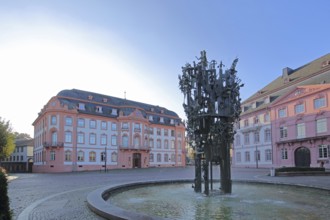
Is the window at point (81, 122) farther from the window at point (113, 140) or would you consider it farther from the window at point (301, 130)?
the window at point (301, 130)

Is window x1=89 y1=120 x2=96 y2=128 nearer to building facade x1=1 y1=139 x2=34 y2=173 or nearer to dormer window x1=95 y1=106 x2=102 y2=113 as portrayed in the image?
dormer window x1=95 y1=106 x2=102 y2=113

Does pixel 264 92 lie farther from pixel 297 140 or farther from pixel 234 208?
pixel 234 208

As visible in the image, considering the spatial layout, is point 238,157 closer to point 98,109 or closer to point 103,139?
point 103,139

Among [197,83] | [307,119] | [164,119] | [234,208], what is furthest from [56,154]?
[234,208]

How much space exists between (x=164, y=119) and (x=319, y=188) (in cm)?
6390

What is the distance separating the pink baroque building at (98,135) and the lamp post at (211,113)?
39.3 meters

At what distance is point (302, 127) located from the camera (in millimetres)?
46344

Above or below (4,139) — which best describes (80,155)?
below

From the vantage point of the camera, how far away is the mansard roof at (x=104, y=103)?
2295 inches

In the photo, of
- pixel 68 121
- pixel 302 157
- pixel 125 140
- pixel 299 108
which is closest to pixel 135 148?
pixel 125 140

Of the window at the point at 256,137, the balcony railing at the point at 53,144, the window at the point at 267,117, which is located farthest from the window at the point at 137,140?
the window at the point at 267,117

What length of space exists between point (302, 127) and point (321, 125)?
3744 mm

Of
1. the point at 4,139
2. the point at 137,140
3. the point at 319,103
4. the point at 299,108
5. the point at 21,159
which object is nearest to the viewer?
the point at 4,139

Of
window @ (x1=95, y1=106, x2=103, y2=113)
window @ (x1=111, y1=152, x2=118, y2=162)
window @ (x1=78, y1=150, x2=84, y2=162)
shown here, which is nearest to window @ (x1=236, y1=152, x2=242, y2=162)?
window @ (x1=111, y1=152, x2=118, y2=162)
